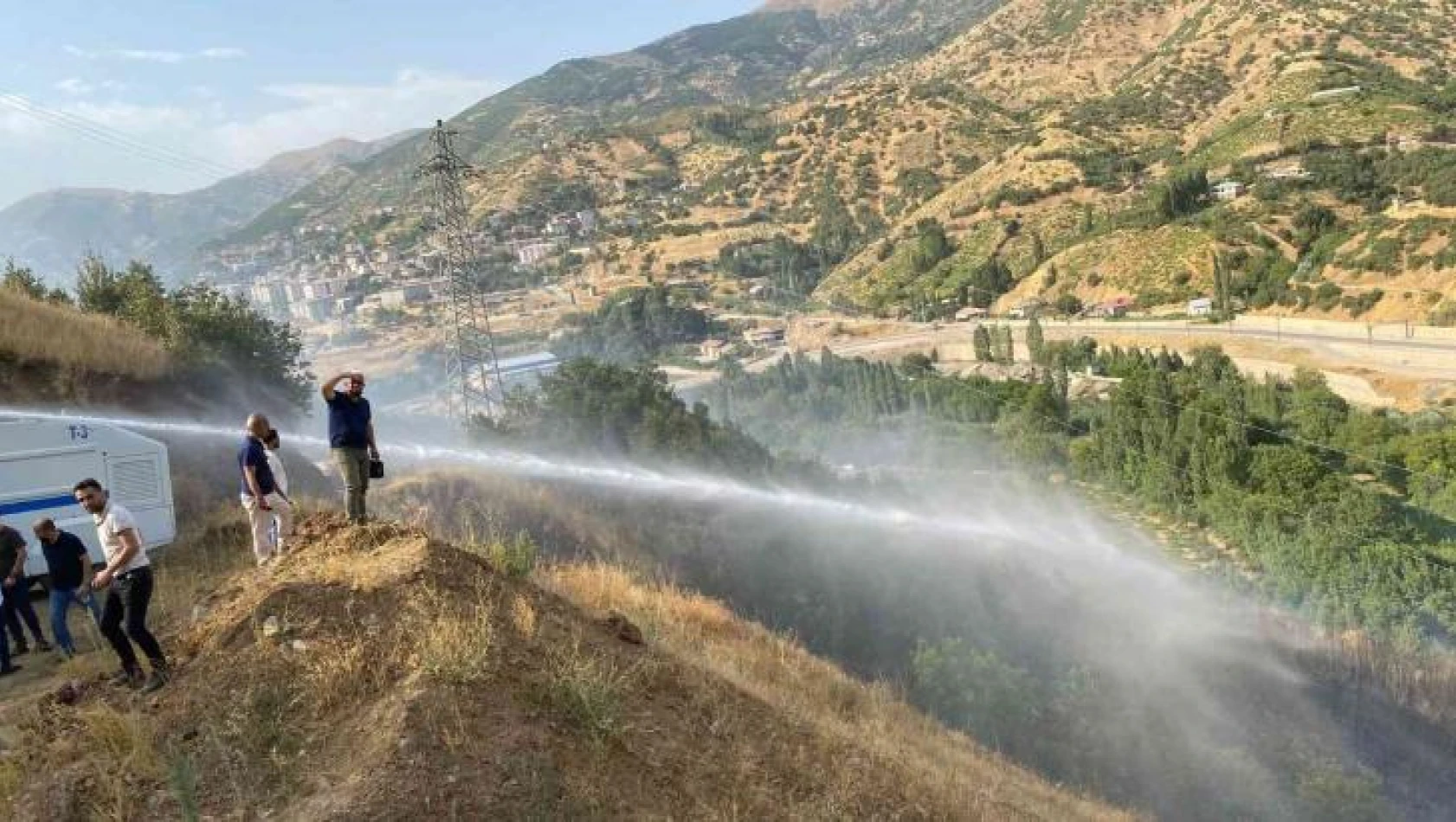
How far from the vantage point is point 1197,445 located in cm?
4069

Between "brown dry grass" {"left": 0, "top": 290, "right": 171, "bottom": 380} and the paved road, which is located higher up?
"brown dry grass" {"left": 0, "top": 290, "right": 171, "bottom": 380}

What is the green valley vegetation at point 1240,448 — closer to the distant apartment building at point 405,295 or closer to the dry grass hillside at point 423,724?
the dry grass hillside at point 423,724

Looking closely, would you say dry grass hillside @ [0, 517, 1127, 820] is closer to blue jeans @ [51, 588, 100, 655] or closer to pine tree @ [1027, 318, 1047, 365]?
blue jeans @ [51, 588, 100, 655]

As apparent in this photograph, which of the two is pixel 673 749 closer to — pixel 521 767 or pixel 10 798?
pixel 521 767

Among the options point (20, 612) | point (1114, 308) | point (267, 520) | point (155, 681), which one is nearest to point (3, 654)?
A: point (20, 612)

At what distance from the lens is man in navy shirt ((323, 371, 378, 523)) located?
8891 mm

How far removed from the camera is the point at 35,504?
10.6m

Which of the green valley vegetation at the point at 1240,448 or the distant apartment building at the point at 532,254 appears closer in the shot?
the green valley vegetation at the point at 1240,448

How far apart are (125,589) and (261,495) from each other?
204cm

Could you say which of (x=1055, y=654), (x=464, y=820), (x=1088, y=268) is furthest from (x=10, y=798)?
(x=1088, y=268)

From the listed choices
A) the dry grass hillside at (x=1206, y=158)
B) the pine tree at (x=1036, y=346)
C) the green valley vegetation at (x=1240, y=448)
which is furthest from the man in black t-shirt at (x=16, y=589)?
the dry grass hillside at (x=1206, y=158)

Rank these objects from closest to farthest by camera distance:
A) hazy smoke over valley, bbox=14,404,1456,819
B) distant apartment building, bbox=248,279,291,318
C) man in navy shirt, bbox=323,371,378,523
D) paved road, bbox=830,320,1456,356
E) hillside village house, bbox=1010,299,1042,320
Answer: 1. man in navy shirt, bbox=323,371,378,523
2. hazy smoke over valley, bbox=14,404,1456,819
3. paved road, bbox=830,320,1456,356
4. hillside village house, bbox=1010,299,1042,320
5. distant apartment building, bbox=248,279,291,318

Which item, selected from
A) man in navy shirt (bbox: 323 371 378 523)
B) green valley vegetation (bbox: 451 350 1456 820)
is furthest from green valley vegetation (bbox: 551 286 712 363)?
man in navy shirt (bbox: 323 371 378 523)

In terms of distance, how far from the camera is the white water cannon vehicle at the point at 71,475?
10.4 metres
